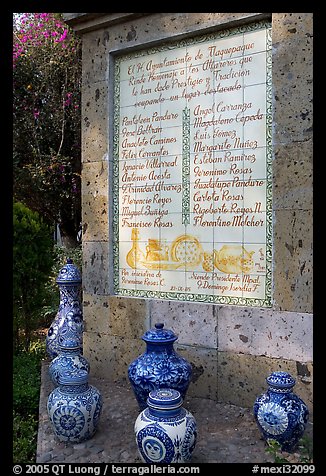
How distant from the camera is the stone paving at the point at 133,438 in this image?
11.4ft

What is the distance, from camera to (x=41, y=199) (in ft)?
28.5

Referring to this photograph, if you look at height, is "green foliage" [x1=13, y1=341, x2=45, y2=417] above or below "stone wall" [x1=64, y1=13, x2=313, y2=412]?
below

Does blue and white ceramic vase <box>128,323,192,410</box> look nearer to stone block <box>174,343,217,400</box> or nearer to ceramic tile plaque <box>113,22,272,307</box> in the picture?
stone block <box>174,343,217,400</box>

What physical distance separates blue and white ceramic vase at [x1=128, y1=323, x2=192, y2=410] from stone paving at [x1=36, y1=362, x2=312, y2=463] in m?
0.36

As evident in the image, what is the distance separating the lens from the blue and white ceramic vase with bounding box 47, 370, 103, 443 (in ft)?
11.9

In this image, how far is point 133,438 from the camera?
12.4ft

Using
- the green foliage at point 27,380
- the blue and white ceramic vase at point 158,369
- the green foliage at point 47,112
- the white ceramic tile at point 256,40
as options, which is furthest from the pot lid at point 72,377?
the green foliage at point 47,112

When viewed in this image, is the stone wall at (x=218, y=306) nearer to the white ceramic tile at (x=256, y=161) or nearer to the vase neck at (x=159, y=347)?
the white ceramic tile at (x=256, y=161)

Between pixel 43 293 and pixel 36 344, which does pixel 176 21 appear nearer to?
pixel 43 293

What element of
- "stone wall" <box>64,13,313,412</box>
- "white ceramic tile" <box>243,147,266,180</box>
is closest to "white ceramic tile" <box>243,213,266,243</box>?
"stone wall" <box>64,13,313,412</box>

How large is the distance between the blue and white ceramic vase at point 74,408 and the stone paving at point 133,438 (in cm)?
11

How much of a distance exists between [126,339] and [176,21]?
3432 mm

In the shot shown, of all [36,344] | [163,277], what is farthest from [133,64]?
[36,344]

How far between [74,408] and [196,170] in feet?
8.37
